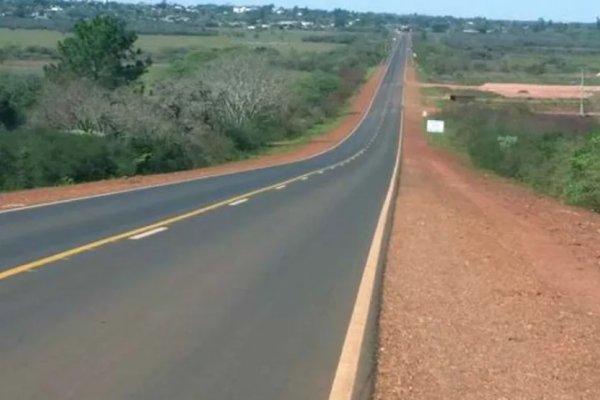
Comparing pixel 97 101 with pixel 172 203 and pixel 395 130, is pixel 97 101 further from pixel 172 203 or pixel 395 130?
pixel 395 130

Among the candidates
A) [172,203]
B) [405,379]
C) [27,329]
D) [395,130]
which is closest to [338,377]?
[405,379]

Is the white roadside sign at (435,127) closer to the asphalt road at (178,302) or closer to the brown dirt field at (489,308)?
the brown dirt field at (489,308)

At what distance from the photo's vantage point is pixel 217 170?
5047 centimetres

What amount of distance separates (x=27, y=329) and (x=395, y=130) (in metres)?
88.3

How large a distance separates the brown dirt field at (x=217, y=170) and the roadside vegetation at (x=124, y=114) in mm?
2300

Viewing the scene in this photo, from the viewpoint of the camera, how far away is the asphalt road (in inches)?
359

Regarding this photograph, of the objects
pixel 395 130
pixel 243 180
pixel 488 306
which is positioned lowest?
pixel 395 130

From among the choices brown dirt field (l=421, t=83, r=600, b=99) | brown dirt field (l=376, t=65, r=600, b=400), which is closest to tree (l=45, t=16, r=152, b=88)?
brown dirt field (l=421, t=83, r=600, b=99)

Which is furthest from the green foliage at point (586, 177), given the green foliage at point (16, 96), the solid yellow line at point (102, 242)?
the green foliage at point (16, 96)

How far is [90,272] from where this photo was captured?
14.6 metres

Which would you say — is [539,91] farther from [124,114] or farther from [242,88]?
[124,114]

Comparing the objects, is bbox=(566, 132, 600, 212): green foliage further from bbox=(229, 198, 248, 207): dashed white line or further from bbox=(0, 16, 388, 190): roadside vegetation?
bbox=(0, 16, 388, 190): roadside vegetation

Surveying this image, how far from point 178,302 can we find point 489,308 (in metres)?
3.34

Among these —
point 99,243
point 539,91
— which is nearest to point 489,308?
point 99,243
